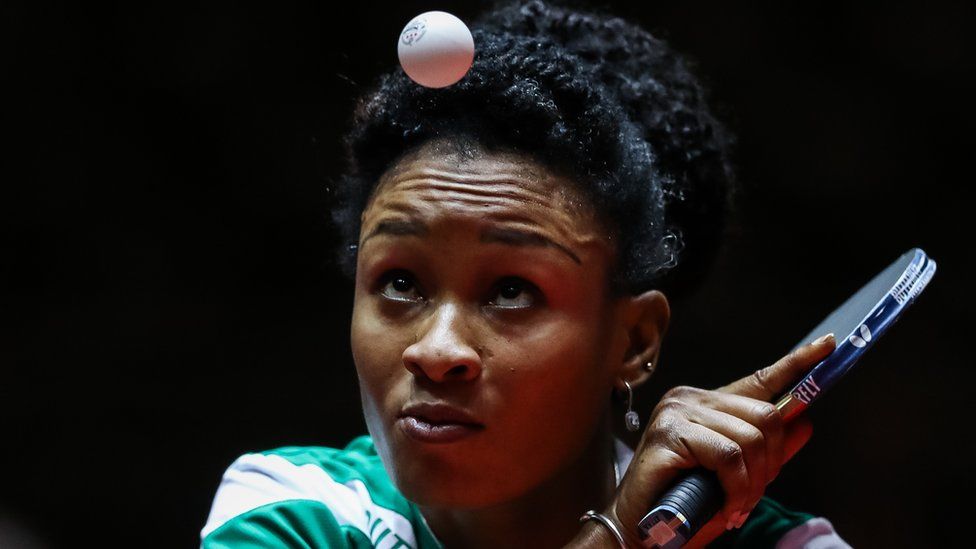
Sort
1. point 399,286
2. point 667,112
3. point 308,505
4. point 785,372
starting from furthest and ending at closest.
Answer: point 667,112, point 308,505, point 399,286, point 785,372

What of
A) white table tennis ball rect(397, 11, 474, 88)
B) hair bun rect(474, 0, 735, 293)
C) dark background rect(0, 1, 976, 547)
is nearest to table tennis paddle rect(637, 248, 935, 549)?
hair bun rect(474, 0, 735, 293)

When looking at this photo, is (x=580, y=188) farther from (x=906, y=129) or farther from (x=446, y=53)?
(x=906, y=129)

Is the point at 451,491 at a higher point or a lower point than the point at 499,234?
lower

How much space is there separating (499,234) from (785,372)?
0.45 meters

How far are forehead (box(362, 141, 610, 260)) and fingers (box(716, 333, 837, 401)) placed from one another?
0.99 ft

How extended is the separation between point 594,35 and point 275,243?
1804 millimetres

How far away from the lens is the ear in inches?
78.8

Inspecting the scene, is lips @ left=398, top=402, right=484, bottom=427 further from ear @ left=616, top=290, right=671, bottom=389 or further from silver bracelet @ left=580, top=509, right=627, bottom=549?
ear @ left=616, top=290, right=671, bottom=389

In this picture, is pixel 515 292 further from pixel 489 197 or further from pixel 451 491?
pixel 451 491

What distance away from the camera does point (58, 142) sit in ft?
12.3

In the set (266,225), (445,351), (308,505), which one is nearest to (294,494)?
(308,505)

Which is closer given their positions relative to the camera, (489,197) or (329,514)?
(489,197)

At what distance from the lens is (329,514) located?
201 cm

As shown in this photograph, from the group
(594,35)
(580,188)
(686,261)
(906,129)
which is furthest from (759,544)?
(906,129)
